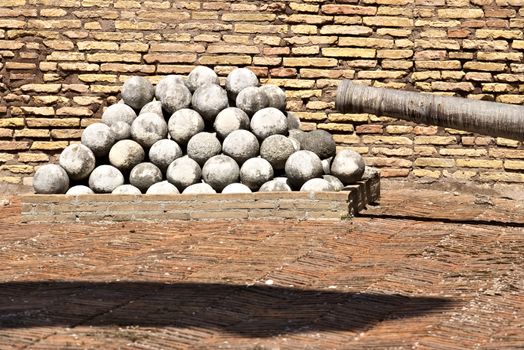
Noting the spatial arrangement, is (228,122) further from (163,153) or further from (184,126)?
(163,153)

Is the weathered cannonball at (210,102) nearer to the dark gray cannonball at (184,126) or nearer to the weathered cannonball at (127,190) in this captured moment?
the dark gray cannonball at (184,126)

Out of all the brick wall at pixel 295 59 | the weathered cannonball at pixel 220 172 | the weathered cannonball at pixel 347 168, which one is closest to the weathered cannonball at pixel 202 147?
the weathered cannonball at pixel 220 172

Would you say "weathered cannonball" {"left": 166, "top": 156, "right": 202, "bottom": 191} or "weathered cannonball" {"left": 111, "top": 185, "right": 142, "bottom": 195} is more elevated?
"weathered cannonball" {"left": 166, "top": 156, "right": 202, "bottom": 191}

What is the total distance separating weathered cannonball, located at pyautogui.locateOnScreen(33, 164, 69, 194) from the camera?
8.96 meters

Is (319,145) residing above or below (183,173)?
above

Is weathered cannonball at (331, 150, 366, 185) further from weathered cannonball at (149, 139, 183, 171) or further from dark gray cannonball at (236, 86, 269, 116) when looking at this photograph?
weathered cannonball at (149, 139, 183, 171)

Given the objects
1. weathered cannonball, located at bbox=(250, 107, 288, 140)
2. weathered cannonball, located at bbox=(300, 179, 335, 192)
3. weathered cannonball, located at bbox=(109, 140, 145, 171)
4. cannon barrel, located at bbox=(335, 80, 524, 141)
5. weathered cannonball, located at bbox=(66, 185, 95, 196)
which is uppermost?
cannon barrel, located at bbox=(335, 80, 524, 141)

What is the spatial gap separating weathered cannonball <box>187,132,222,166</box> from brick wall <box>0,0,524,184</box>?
4.91 feet

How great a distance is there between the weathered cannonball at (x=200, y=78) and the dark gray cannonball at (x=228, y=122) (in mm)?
517

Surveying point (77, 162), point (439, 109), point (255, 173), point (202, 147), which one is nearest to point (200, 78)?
point (202, 147)

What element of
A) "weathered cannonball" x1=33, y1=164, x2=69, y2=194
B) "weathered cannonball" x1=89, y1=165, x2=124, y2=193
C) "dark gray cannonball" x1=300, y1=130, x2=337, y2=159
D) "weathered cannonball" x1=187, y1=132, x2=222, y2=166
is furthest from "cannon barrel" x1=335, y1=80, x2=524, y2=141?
"weathered cannonball" x1=33, y1=164, x2=69, y2=194

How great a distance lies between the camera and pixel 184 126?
30.2ft

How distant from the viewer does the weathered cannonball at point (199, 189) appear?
8852 mm

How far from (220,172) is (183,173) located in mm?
276
